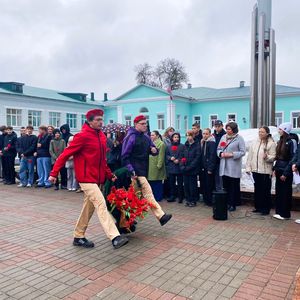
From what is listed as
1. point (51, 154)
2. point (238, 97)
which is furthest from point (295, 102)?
point (51, 154)

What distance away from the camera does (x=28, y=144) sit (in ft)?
35.5

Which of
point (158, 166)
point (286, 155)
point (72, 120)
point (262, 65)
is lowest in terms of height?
point (158, 166)

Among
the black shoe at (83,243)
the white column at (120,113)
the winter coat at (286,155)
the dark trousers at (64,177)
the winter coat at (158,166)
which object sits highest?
the white column at (120,113)

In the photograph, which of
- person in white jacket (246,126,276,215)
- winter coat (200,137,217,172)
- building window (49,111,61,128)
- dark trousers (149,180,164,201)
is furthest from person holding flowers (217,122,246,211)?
building window (49,111,61,128)

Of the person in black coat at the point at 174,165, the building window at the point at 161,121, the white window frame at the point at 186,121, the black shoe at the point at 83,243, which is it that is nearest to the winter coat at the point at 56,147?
the person in black coat at the point at 174,165

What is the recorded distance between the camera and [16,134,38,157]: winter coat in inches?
424

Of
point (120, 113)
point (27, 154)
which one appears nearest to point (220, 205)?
point (27, 154)

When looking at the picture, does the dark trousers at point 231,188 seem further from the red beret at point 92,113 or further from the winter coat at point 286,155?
the red beret at point 92,113

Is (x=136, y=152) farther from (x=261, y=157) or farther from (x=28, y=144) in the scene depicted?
(x=28, y=144)

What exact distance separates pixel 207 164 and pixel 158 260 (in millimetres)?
3525

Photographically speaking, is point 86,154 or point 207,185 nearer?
point 86,154

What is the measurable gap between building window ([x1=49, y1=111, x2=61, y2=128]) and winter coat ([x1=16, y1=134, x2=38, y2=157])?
93.2 ft

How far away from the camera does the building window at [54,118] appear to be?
3869 centimetres

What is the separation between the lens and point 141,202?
530 cm
